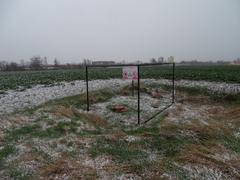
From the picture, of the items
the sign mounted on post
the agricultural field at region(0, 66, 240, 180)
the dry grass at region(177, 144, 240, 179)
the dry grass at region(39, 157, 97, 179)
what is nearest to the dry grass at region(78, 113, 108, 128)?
the agricultural field at region(0, 66, 240, 180)

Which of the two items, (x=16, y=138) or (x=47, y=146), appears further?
(x=16, y=138)

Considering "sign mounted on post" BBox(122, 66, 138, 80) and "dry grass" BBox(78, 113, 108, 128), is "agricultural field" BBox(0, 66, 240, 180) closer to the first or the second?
"dry grass" BBox(78, 113, 108, 128)

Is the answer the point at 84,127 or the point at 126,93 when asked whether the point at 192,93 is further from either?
the point at 84,127

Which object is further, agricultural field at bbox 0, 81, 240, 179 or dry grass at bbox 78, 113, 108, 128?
dry grass at bbox 78, 113, 108, 128

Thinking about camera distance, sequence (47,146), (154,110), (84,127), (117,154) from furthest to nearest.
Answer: (154,110)
(84,127)
(47,146)
(117,154)

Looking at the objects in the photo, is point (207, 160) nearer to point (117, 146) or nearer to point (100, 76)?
A: point (117, 146)

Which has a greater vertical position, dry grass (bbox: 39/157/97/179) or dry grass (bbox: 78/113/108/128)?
dry grass (bbox: 39/157/97/179)

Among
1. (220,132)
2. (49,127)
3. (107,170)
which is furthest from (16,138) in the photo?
(220,132)

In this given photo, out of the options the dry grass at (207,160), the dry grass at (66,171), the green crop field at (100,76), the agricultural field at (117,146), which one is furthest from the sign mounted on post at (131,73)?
the green crop field at (100,76)

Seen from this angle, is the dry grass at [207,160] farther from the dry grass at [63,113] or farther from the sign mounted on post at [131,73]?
the dry grass at [63,113]

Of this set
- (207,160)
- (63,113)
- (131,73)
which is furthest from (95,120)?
(207,160)

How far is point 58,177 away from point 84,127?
10.8 feet

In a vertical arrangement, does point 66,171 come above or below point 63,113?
below

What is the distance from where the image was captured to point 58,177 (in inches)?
179
